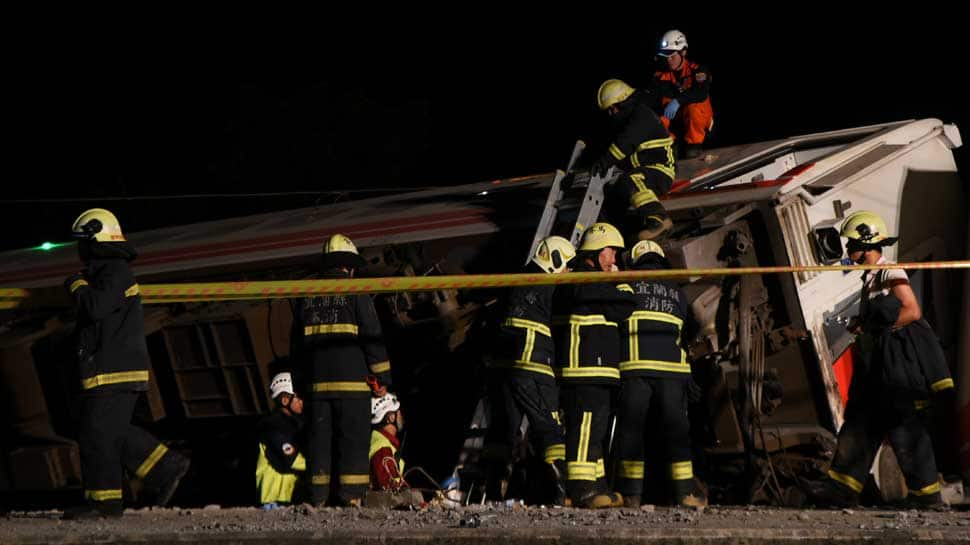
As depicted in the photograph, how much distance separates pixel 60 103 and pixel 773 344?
20485 mm

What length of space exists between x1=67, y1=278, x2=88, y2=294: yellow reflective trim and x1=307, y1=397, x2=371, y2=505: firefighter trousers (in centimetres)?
155

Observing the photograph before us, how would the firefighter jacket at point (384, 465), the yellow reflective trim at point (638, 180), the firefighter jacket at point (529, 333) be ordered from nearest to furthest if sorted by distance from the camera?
the firefighter jacket at point (529, 333) → the yellow reflective trim at point (638, 180) → the firefighter jacket at point (384, 465)

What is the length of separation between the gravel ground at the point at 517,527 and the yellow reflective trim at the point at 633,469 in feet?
2.22

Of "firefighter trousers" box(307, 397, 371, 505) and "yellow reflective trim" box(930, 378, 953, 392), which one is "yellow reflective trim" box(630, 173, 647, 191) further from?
"yellow reflective trim" box(930, 378, 953, 392)

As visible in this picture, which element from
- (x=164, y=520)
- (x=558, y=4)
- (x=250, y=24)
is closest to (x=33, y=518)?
(x=164, y=520)

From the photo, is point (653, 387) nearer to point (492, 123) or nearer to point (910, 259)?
point (910, 259)

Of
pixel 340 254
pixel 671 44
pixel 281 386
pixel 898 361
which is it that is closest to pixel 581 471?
pixel 898 361

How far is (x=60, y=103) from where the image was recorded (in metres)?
26.5

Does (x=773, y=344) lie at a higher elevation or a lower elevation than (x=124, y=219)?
lower

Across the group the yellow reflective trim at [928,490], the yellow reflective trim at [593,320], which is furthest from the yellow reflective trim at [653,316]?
the yellow reflective trim at [928,490]

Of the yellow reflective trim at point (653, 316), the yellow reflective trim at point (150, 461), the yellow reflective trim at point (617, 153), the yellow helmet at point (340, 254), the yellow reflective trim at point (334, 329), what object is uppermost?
the yellow reflective trim at point (617, 153)

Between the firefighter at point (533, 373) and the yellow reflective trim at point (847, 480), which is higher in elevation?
the firefighter at point (533, 373)

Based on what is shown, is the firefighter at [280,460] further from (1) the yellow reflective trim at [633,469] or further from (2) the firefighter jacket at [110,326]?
(1) the yellow reflective trim at [633,469]

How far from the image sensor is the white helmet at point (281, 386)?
9453 mm
